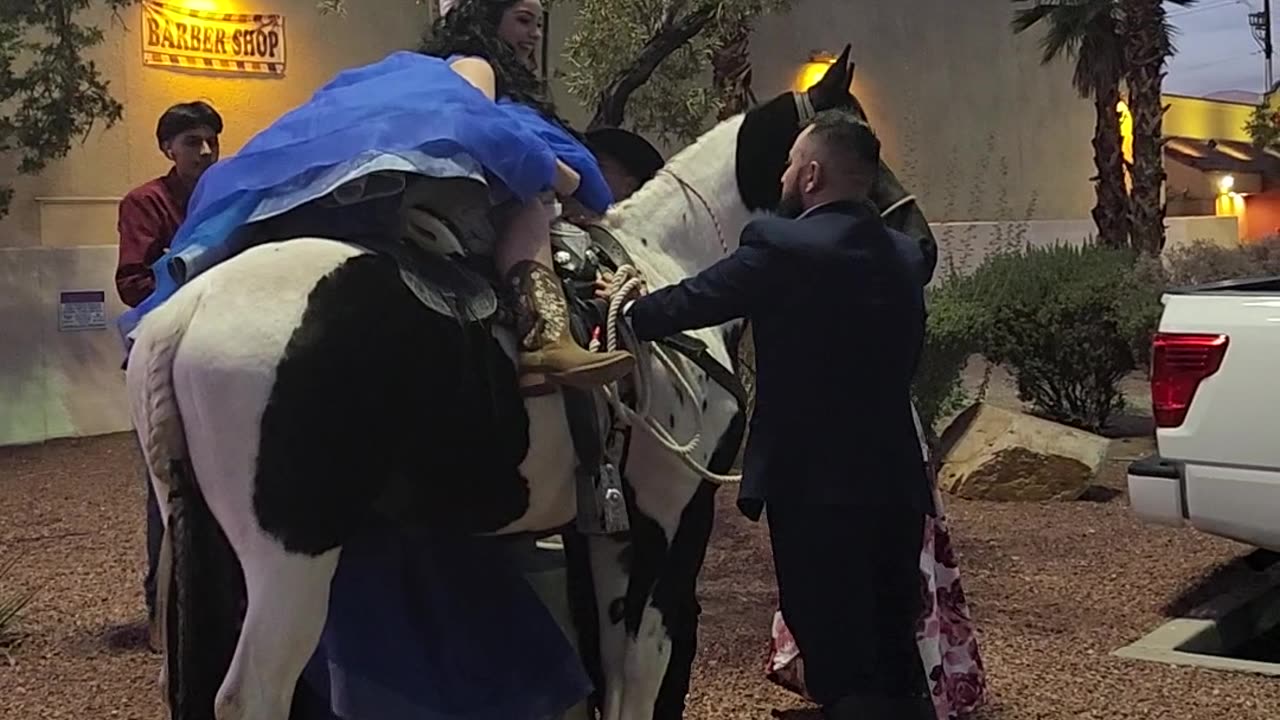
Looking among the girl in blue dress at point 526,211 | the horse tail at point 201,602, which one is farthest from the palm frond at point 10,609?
the girl in blue dress at point 526,211

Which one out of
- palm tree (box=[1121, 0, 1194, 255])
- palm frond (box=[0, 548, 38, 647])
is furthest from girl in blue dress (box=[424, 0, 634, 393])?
palm tree (box=[1121, 0, 1194, 255])

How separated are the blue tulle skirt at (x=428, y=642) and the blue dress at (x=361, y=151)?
2.85 feet

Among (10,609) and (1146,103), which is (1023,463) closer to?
(10,609)

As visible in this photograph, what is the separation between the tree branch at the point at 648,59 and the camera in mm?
6160

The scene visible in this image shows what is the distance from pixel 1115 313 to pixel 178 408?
26.5ft

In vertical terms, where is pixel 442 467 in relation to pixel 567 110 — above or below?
below

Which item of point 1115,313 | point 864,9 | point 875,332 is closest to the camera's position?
point 875,332

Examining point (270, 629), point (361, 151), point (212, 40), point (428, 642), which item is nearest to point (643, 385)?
point (428, 642)

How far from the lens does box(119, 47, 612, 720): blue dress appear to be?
299cm

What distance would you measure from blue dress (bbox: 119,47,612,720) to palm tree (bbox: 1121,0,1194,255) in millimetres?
11117

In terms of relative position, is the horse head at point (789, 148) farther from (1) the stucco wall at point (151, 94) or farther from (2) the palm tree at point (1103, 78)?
(2) the palm tree at point (1103, 78)

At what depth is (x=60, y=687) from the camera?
509 centimetres

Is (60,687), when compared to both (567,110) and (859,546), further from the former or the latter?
(567,110)

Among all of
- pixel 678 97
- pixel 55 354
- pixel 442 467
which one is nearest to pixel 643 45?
pixel 678 97
